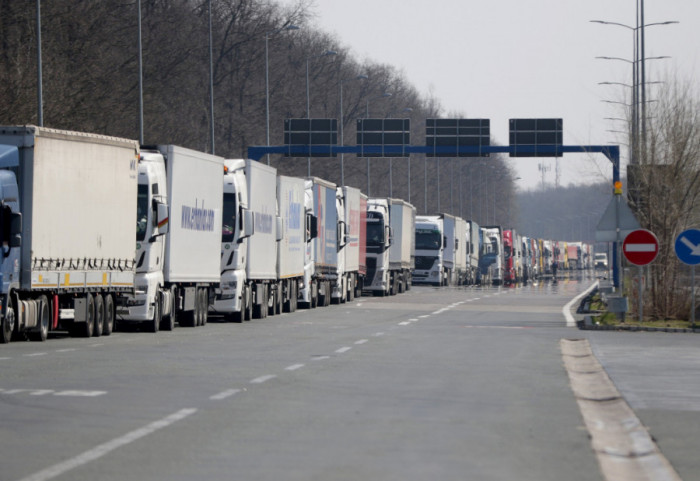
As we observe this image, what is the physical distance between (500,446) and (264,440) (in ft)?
5.39

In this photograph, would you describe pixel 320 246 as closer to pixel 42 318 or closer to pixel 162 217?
pixel 162 217

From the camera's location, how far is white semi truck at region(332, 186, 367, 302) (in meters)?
48.3

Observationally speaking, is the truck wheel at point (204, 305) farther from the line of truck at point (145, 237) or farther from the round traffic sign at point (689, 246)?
the round traffic sign at point (689, 246)

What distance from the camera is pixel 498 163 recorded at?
199 metres

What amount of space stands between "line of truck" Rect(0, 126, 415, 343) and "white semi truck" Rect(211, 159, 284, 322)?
30 mm

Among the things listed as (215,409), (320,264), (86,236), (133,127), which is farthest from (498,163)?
(215,409)

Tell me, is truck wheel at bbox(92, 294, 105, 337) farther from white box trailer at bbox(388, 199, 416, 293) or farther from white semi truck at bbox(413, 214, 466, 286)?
white semi truck at bbox(413, 214, 466, 286)

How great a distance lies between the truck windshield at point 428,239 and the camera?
7188cm

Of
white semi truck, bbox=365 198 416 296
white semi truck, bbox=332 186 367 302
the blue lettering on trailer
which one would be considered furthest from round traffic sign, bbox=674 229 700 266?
white semi truck, bbox=365 198 416 296

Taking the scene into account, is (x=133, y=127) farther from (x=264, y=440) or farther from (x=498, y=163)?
(x=498, y=163)

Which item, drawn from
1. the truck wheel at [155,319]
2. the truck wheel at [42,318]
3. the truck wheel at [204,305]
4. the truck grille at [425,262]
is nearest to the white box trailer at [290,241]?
the truck wheel at [204,305]

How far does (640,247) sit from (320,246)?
53.3 feet

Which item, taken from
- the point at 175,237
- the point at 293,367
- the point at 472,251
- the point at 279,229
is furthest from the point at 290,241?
the point at 472,251

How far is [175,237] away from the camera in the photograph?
2964 cm
